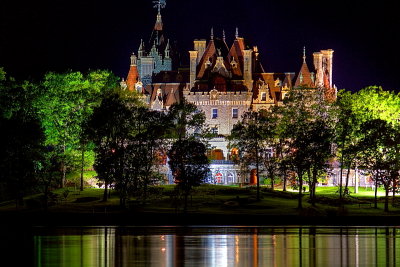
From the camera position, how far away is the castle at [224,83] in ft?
452

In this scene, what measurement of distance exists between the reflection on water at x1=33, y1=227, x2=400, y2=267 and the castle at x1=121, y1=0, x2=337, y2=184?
5876 centimetres

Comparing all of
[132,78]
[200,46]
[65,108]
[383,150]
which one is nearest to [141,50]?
[132,78]

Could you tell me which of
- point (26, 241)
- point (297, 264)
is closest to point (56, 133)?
point (26, 241)

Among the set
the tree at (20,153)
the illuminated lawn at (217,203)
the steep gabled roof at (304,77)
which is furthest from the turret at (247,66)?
the tree at (20,153)

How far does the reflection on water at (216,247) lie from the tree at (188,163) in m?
12.4

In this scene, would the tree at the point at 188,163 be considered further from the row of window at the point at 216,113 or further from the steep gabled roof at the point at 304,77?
the steep gabled roof at the point at 304,77

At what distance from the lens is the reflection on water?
50906 mm

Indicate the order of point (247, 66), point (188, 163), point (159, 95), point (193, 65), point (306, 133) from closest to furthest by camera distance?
1. point (188, 163)
2. point (306, 133)
3. point (247, 66)
4. point (193, 65)
5. point (159, 95)

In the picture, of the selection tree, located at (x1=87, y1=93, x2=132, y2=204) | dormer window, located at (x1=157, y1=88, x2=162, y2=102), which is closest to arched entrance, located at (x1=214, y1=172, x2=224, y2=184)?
dormer window, located at (x1=157, y1=88, x2=162, y2=102)

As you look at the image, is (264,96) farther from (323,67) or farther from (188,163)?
(188,163)

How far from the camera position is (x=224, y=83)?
13825 cm

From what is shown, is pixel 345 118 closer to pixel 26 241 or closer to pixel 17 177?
pixel 17 177

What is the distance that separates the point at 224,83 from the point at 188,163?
161ft

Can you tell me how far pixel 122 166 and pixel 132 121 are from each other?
7771 millimetres
